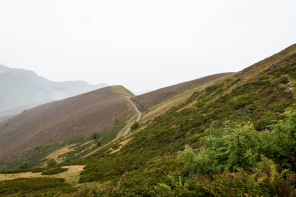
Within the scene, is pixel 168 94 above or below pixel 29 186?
above

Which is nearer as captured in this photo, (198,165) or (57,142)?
(198,165)

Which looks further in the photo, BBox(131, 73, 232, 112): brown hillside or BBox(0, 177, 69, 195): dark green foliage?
BBox(131, 73, 232, 112): brown hillside

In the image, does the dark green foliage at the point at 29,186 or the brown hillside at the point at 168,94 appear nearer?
the dark green foliage at the point at 29,186

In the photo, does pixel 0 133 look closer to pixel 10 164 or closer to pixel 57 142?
pixel 10 164

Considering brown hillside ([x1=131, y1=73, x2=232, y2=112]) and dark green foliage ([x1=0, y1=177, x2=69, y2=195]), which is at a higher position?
brown hillside ([x1=131, y1=73, x2=232, y2=112])

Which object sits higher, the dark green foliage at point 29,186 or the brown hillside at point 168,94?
the brown hillside at point 168,94

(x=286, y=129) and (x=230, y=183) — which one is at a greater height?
(x=286, y=129)

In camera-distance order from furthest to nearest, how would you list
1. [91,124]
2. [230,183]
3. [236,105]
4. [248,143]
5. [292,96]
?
[91,124] < [236,105] < [292,96] < [248,143] < [230,183]

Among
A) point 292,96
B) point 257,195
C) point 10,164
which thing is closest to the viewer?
point 257,195

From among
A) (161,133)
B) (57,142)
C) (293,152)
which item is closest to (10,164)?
(57,142)

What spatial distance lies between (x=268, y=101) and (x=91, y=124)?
54515 mm

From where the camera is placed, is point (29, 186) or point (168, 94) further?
point (168, 94)

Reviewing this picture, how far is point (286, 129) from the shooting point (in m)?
4.43

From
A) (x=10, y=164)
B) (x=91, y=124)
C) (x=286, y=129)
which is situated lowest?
(x=10, y=164)
